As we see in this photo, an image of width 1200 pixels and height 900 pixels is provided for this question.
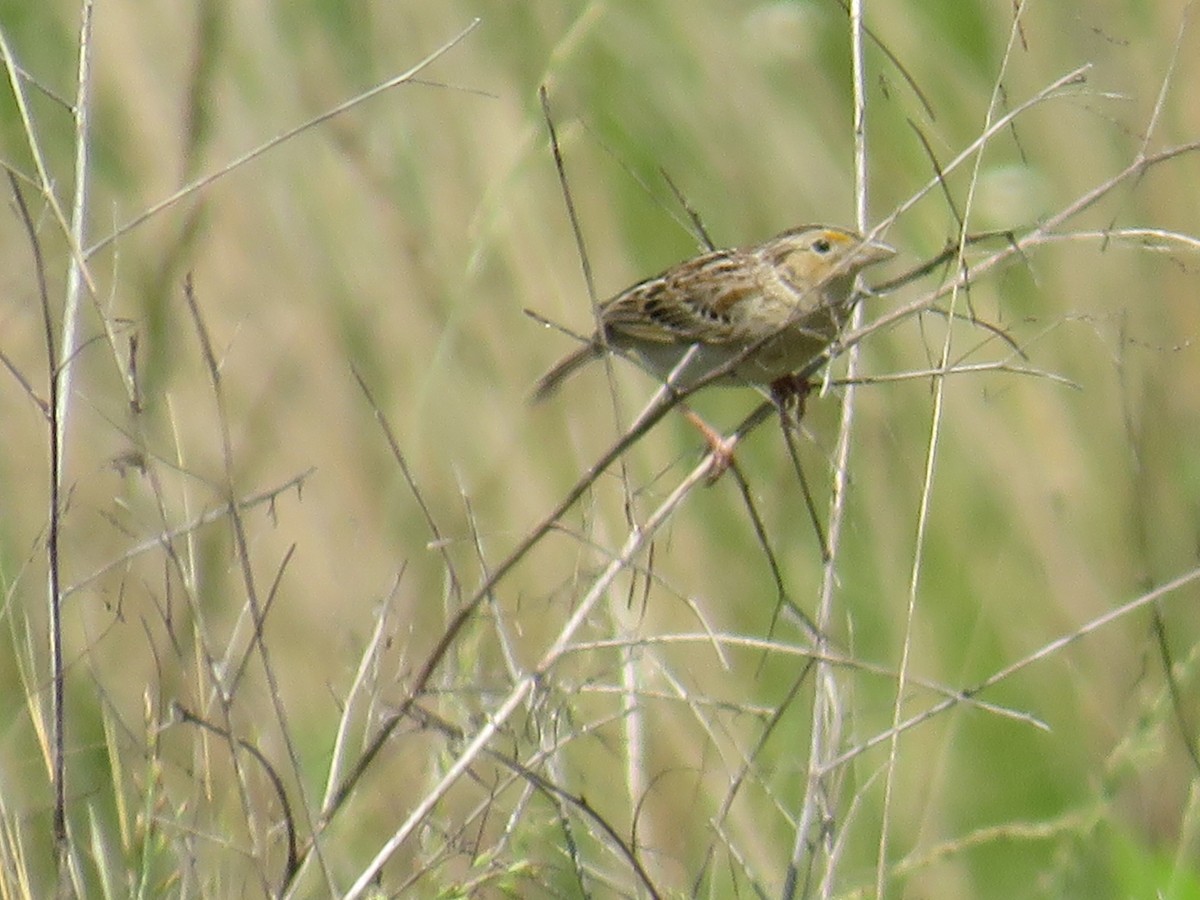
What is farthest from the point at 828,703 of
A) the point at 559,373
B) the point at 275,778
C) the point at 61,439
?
the point at 559,373

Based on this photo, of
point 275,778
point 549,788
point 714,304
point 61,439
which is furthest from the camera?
point 714,304

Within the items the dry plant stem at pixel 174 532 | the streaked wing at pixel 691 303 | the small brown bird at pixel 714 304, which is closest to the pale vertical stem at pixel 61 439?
the dry plant stem at pixel 174 532

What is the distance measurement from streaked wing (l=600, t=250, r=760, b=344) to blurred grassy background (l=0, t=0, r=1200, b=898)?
0.46 feet

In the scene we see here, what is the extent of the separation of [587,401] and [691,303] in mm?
317

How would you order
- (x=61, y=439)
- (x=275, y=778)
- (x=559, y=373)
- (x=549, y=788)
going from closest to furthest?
(x=275, y=778), (x=549, y=788), (x=61, y=439), (x=559, y=373)

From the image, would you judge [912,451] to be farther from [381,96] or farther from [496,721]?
[496,721]

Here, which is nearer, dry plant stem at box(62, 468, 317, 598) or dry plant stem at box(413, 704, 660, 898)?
dry plant stem at box(413, 704, 660, 898)

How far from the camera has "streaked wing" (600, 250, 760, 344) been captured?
4.41m

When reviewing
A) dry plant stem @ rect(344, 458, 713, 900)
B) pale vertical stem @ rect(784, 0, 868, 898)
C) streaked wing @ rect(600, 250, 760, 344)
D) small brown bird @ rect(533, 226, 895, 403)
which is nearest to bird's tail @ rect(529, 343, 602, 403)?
small brown bird @ rect(533, 226, 895, 403)

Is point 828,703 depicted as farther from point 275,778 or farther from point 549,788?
point 275,778

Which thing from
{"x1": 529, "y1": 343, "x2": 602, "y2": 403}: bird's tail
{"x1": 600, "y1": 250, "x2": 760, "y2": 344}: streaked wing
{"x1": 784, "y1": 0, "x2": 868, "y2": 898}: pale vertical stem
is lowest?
{"x1": 784, "y1": 0, "x2": 868, "y2": 898}: pale vertical stem

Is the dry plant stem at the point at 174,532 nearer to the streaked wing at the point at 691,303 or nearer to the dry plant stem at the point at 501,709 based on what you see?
the dry plant stem at the point at 501,709

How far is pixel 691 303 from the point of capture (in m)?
4.46

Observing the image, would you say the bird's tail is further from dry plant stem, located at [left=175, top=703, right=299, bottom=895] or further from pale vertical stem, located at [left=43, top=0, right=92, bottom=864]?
dry plant stem, located at [left=175, top=703, right=299, bottom=895]
